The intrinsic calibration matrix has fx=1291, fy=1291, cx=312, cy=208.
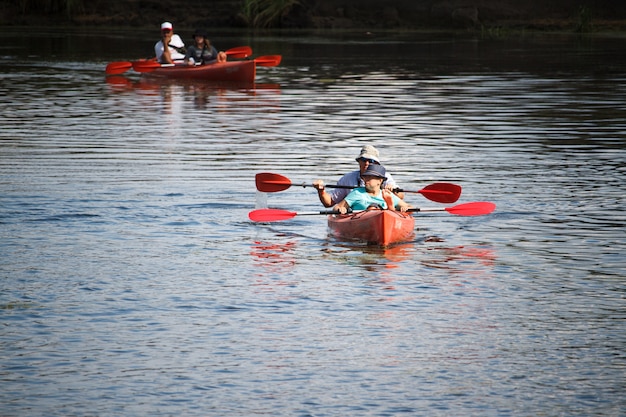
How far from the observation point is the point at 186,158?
19828mm

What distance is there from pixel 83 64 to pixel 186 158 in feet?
69.7

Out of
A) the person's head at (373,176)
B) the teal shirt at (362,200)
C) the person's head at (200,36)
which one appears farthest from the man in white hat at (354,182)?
the person's head at (200,36)

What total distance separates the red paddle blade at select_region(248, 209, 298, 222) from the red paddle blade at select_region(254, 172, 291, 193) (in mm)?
818

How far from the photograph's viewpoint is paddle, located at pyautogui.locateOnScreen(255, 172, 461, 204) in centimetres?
1498

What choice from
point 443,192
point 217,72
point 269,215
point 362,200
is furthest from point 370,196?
point 217,72

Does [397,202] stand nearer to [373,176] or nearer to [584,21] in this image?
[373,176]

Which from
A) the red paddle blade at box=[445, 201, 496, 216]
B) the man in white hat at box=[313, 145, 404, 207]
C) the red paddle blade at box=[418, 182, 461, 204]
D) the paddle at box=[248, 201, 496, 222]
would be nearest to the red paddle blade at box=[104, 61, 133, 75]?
the red paddle blade at box=[418, 182, 461, 204]

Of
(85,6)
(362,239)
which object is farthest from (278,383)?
(85,6)

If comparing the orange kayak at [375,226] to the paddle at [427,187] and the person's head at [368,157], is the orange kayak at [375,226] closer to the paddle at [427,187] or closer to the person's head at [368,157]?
the person's head at [368,157]

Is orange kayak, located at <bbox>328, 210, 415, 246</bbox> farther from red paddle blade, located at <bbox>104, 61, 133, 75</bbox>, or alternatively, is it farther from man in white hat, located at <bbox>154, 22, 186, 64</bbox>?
red paddle blade, located at <bbox>104, 61, 133, 75</bbox>

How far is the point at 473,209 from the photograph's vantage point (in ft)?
47.4

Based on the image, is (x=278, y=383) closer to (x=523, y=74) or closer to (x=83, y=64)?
(x=523, y=74)

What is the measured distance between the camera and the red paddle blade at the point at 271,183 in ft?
49.6

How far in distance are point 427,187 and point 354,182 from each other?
114 cm
